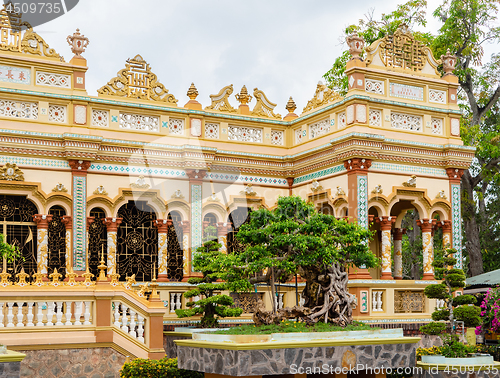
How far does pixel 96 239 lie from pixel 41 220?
1.45 metres

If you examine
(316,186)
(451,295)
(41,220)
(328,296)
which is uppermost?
(316,186)

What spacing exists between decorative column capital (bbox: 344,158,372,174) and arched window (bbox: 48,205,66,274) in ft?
21.9

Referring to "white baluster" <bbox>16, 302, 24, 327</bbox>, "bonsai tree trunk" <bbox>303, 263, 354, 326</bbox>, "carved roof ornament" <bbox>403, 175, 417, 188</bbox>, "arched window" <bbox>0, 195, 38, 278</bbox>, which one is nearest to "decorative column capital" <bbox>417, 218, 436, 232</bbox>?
"carved roof ornament" <bbox>403, 175, 417, 188</bbox>

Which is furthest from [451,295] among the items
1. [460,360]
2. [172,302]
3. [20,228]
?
[20,228]

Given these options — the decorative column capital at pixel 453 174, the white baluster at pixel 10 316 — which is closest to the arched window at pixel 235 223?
the decorative column capital at pixel 453 174

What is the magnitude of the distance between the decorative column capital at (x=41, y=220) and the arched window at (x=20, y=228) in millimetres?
230

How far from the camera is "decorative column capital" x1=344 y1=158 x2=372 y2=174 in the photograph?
51.5 feet

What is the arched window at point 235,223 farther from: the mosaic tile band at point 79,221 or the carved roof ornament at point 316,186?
the mosaic tile band at point 79,221

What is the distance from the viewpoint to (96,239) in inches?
637

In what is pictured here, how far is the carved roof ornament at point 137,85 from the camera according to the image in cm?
1652

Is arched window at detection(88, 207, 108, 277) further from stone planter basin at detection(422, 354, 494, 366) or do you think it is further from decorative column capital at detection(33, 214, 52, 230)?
stone planter basin at detection(422, 354, 494, 366)

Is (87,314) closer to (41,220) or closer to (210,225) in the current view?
(41,220)

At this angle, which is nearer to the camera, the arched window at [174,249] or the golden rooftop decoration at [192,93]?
the arched window at [174,249]

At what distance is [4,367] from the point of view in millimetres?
8938
